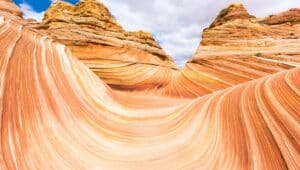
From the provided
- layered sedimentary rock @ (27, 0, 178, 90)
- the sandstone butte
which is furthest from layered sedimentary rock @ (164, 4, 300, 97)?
the sandstone butte

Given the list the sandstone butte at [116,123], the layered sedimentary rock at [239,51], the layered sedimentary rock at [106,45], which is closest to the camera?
the sandstone butte at [116,123]

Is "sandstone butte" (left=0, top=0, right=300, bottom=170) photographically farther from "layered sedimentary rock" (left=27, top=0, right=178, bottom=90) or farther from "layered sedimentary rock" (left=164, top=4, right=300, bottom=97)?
"layered sedimentary rock" (left=27, top=0, right=178, bottom=90)

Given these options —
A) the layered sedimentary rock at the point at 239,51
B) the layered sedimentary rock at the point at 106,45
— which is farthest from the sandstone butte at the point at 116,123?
the layered sedimentary rock at the point at 106,45

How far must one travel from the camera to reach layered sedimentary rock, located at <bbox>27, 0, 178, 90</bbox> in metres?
12.9

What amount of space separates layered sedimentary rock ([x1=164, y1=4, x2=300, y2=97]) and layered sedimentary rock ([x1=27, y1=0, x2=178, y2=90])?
6.31 ft

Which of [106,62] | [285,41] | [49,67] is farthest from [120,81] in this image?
[285,41]

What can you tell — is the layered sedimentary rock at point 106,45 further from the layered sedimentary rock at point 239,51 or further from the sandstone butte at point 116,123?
the sandstone butte at point 116,123

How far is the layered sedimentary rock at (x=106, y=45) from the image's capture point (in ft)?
42.3

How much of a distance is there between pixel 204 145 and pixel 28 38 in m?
5.00

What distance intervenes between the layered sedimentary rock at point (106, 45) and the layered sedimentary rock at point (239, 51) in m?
1.92

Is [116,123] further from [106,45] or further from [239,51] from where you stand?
[106,45]

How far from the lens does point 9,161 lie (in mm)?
3387

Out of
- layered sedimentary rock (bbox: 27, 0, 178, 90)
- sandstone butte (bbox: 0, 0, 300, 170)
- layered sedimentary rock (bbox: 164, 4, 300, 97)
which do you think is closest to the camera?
sandstone butte (bbox: 0, 0, 300, 170)

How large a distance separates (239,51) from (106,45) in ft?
22.6
